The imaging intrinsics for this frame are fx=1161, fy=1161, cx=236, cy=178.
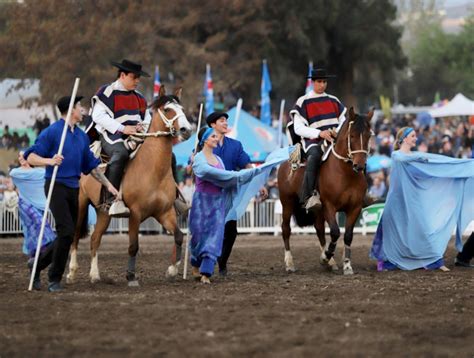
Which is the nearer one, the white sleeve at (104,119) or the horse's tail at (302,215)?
the white sleeve at (104,119)

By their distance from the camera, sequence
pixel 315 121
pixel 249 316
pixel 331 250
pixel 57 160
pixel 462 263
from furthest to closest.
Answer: pixel 462 263 → pixel 315 121 → pixel 331 250 → pixel 57 160 → pixel 249 316

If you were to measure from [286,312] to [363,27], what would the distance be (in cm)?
4234

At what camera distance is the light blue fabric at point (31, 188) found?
56.3 ft

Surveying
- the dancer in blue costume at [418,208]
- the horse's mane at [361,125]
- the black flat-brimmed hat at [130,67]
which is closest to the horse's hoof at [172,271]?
the black flat-brimmed hat at [130,67]

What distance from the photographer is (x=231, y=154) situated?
15.5 m

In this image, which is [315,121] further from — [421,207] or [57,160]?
[57,160]

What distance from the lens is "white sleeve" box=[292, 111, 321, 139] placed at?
53.4 ft

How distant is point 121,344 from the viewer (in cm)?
891

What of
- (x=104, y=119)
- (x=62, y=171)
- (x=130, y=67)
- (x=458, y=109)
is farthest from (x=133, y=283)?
(x=458, y=109)

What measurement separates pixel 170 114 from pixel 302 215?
388 centimetres

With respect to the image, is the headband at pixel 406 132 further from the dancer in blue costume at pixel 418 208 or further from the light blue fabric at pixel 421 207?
the light blue fabric at pixel 421 207

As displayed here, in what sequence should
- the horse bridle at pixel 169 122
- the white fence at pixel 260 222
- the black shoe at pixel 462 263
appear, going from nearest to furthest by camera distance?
1. the horse bridle at pixel 169 122
2. the black shoe at pixel 462 263
3. the white fence at pixel 260 222

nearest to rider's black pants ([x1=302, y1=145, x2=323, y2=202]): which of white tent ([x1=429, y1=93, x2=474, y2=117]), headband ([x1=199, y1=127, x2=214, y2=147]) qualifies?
headband ([x1=199, y1=127, x2=214, y2=147])

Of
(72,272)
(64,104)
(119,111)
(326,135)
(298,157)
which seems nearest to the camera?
(64,104)
